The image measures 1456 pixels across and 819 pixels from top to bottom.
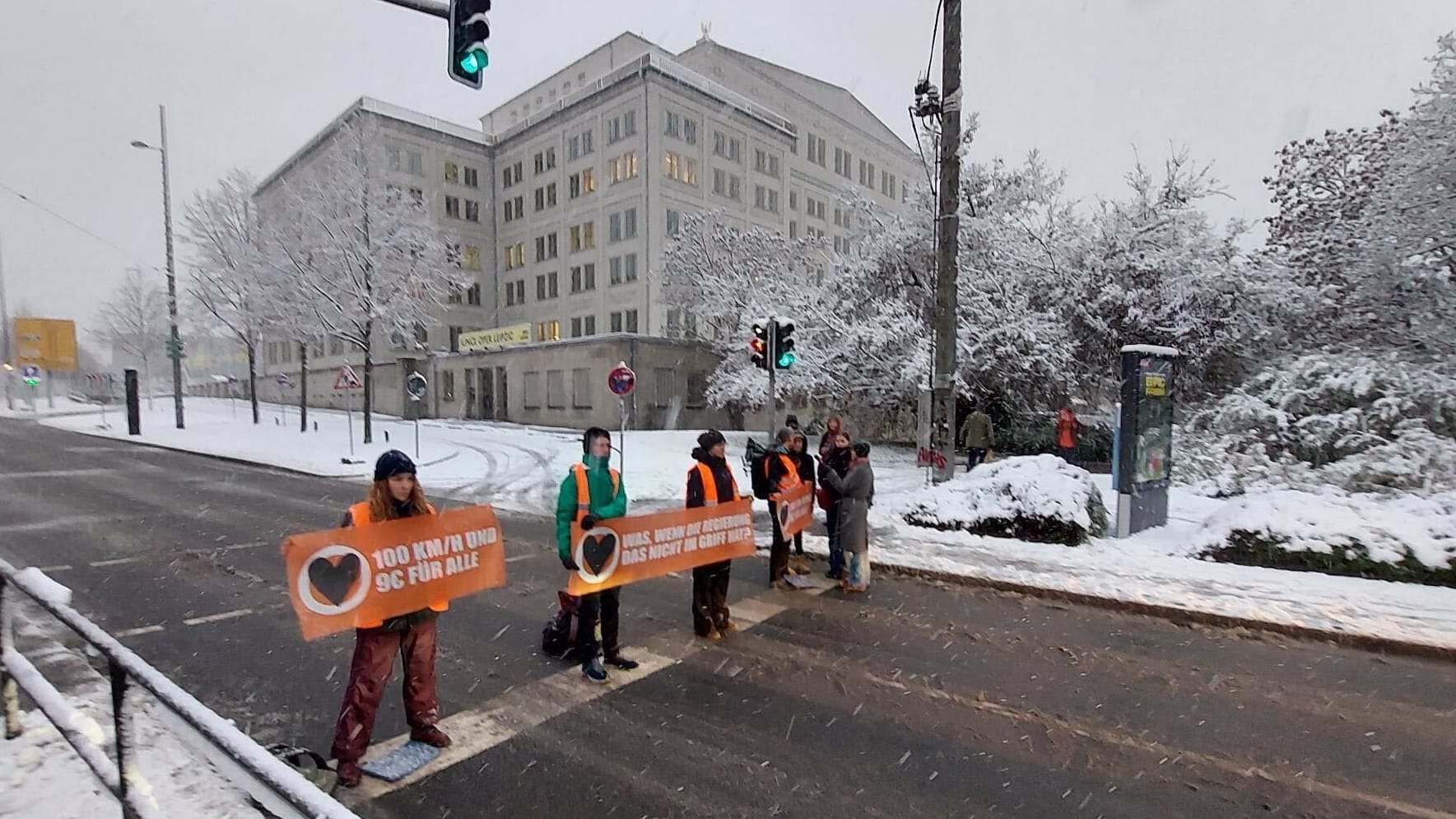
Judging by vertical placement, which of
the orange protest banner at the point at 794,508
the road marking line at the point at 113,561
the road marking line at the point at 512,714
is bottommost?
the road marking line at the point at 113,561

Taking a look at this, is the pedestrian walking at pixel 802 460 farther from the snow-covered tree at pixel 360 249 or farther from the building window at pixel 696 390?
the building window at pixel 696 390

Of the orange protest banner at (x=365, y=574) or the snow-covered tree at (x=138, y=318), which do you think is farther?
the snow-covered tree at (x=138, y=318)

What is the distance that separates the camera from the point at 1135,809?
3.79 metres

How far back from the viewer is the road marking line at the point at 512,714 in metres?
4.05

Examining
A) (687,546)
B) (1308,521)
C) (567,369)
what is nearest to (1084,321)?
(1308,521)

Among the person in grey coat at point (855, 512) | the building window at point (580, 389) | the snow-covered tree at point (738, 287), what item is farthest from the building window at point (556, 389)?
the person in grey coat at point (855, 512)

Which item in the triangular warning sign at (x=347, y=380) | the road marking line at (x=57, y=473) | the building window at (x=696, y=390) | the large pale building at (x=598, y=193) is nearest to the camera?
the road marking line at (x=57, y=473)

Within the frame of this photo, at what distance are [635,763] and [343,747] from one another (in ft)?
5.28

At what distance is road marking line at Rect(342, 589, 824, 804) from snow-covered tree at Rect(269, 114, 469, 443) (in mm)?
21206

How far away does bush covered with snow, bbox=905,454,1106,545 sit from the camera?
1003 centimetres

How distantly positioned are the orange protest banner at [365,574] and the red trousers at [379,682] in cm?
12

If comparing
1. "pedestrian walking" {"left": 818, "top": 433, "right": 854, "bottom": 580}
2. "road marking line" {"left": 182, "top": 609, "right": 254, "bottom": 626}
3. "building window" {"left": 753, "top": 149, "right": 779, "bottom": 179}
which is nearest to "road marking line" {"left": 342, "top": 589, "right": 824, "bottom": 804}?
"pedestrian walking" {"left": 818, "top": 433, "right": 854, "bottom": 580}

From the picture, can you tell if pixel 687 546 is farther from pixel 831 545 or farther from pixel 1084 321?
pixel 1084 321

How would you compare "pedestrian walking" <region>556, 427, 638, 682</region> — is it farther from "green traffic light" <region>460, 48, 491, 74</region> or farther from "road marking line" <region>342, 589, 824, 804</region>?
"green traffic light" <region>460, 48, 491, 74</region>
